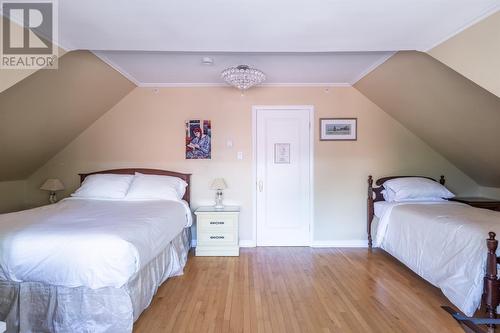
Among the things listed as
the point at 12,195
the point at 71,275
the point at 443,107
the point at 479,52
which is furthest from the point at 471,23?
the point at 12,195

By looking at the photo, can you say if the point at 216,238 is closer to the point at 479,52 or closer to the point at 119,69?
the point at 119,69

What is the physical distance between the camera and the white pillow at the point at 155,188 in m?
3.30

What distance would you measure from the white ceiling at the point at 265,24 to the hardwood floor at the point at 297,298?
218cm

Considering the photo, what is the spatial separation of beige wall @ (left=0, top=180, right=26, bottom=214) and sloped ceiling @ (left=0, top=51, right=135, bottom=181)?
0.34ft

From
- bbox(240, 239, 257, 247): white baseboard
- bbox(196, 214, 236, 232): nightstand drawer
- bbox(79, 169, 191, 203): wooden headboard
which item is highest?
bbox(79, 169, 191, 203): wooden headboard

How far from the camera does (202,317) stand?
2.08m

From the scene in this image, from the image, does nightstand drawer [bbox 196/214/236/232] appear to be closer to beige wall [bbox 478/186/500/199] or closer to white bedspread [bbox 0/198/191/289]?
white bedspread [bbox 0/198/191/289]

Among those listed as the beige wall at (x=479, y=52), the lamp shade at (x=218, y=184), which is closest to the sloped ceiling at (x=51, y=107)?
the lamp shade at (x=218, y=184)

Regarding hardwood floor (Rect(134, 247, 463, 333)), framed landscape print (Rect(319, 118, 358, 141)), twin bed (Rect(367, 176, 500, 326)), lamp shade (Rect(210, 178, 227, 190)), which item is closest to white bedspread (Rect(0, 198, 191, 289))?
hardwood floor (Rect(134, 247, 463, 333))

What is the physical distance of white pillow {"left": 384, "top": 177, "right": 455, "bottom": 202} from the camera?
343 cm

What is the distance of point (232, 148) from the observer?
3.87m

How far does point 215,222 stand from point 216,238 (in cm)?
21

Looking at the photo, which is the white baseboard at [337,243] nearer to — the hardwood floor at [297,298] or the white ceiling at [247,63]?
the hardwood floor at [297,298]

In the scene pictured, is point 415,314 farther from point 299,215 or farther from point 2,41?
point 2,41
